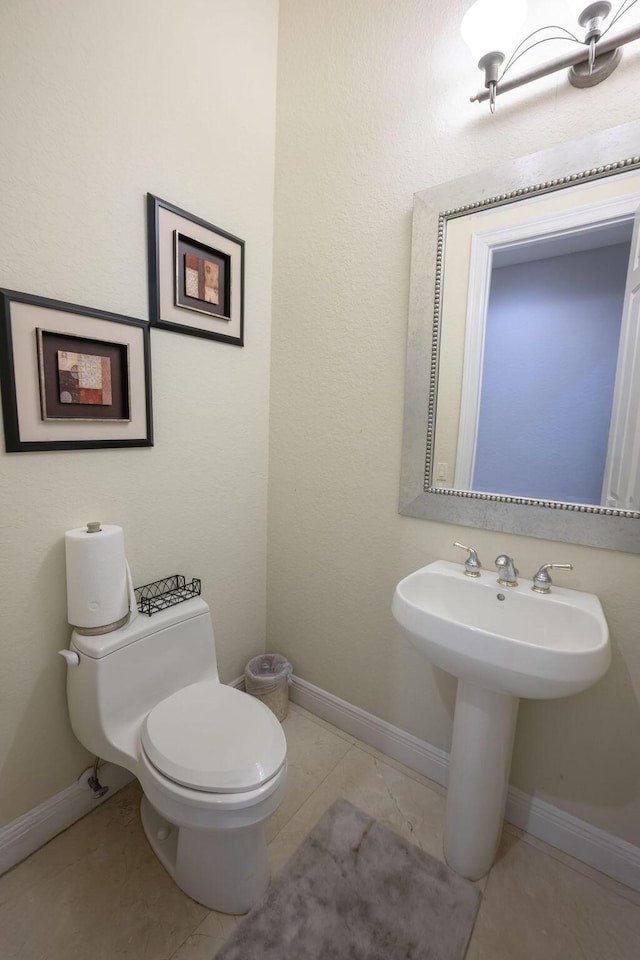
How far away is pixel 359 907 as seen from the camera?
1019 mm

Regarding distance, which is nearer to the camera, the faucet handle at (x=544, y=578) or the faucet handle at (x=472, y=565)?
the faucet handle at (x=544, y=578)

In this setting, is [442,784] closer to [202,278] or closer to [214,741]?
[214,741]

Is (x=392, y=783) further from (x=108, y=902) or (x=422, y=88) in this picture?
(x=422, y=88)

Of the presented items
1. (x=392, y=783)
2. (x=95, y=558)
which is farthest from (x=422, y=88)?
(x=392, y=783)

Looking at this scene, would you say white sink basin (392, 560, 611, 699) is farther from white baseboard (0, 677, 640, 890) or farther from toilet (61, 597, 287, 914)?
white baseboard (0, 677, 640, 890)

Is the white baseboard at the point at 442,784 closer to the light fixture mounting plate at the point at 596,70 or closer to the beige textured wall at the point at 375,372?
the beige textured wall at the point at 375,372

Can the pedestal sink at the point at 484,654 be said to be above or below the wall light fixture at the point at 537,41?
below

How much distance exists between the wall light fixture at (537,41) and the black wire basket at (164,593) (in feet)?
5.52

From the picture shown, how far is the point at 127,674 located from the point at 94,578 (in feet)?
0.96

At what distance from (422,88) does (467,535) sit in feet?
4.56

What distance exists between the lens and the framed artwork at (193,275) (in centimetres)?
124

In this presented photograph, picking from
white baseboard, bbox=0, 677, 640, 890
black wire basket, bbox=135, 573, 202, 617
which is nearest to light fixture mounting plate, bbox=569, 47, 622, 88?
black wire basket, bbox=135, 573, 202, 617

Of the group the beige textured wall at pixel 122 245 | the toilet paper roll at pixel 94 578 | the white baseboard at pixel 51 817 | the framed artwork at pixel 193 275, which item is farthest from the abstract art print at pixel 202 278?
the white baseboard at pixel 51 817

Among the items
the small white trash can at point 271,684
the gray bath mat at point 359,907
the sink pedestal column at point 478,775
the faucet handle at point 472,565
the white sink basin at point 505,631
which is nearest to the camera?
the white sink basin at point 505,631
